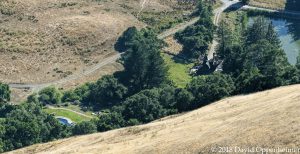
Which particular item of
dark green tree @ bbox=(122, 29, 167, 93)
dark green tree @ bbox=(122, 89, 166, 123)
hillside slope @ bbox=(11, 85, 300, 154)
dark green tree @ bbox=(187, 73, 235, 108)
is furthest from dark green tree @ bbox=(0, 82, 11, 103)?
dark green tree @ bbox=(187, 73, 235, 108)

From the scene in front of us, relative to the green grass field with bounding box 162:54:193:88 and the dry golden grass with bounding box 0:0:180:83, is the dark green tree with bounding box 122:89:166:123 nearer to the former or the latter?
the green grass field with bounding box 162:54:193:88

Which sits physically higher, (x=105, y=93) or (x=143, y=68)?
(x=143, y=68)

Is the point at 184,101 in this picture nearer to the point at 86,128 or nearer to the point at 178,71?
the point at 86,128

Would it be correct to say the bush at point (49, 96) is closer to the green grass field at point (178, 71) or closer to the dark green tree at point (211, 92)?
the green grass field at point (178, 71)

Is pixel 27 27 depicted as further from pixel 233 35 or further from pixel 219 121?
pixel 219 121

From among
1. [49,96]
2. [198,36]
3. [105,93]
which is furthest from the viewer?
[198,36]

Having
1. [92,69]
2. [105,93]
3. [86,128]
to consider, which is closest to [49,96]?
[105,93]
